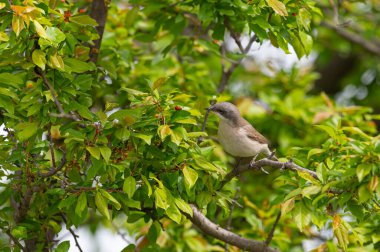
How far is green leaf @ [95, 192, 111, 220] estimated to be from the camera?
4.67m

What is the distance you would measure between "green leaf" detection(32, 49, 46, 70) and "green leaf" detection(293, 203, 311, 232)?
2.13 metres

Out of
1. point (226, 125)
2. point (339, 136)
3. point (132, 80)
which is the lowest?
point (132, 80)

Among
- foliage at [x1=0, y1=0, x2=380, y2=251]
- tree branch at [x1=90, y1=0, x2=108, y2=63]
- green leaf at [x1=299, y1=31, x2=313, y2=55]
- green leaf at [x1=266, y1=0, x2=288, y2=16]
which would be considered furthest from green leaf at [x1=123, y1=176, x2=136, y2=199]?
tree branch at [x1=90, y1=0, x2=108, y2=63]

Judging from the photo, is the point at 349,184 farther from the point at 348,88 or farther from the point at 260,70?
the point at 348,88

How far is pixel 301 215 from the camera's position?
5.00m

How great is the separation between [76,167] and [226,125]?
1.75m

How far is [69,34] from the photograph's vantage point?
5133mm

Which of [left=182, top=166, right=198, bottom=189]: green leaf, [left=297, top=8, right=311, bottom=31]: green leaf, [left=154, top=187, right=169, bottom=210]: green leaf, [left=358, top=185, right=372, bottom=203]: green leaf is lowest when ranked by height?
[left=154, top=187, right=169, bottom=210]: green leaf

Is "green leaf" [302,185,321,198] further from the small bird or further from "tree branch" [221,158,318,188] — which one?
→ the small bird

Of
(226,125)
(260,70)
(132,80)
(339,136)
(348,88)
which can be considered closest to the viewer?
(339,136)

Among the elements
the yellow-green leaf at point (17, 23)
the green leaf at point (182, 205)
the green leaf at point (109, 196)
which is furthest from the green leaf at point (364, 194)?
the yellow-green leaf at point (17, 23)

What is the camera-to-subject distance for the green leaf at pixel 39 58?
479cm

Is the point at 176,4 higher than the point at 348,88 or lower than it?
higher

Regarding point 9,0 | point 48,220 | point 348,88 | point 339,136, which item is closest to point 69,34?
point 9,0
